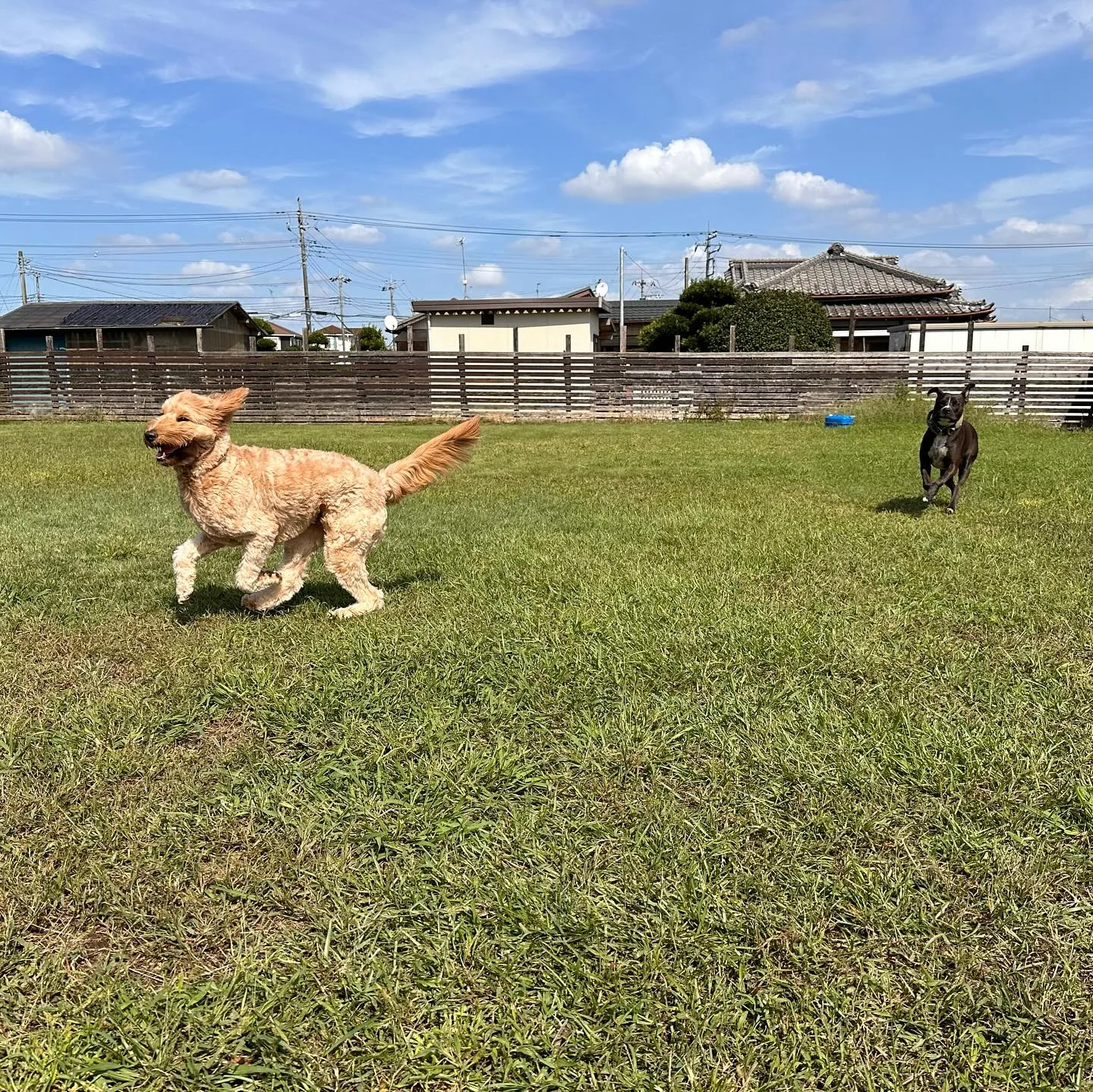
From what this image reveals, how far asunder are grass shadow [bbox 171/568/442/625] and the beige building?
96.3 feet

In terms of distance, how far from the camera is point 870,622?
173 inches

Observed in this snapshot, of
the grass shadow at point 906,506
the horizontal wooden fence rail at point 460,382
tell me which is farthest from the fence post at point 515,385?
the grass shadow at point 906,506

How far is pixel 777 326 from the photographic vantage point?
2809cm

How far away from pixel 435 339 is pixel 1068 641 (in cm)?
3411

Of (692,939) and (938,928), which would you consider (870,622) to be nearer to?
(938,928)

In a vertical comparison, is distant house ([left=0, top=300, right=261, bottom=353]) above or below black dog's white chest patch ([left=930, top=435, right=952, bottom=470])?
above

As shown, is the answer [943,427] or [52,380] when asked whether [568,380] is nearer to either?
[52,380]

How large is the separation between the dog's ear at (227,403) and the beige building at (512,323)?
99.1 feet

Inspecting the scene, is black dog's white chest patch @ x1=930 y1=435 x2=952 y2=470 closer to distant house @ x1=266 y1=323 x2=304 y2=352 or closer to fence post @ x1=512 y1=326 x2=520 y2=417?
fence post @ x1=512 y1=326 x2=520 y2=417

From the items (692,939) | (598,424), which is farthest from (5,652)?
(598,424)

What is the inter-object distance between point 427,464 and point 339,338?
7269 centimetres

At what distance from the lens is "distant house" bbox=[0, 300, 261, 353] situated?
41156 mm

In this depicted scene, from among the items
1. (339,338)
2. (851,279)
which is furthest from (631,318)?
(339,338)

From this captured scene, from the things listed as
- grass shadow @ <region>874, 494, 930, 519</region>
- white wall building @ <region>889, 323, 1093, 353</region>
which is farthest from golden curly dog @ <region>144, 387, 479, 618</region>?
white wall building @ <region>889, 323, 1093, 353</region>
